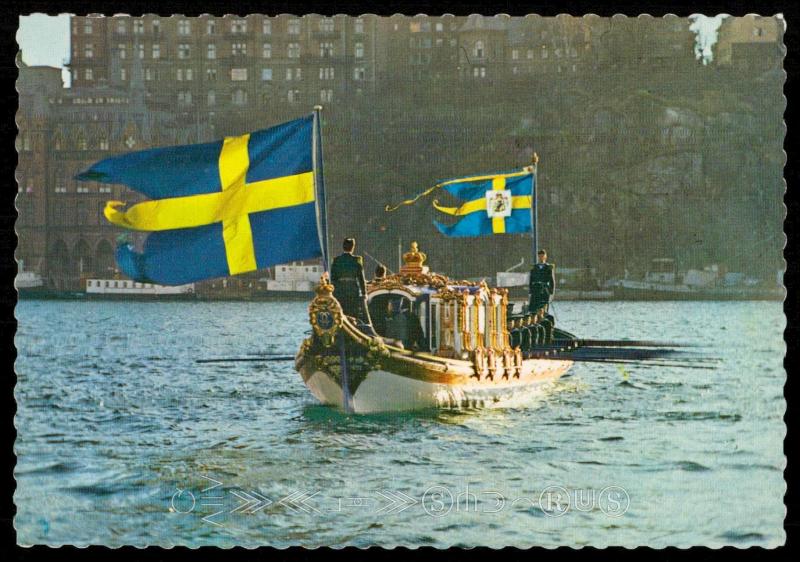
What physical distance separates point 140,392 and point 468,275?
12.0ft

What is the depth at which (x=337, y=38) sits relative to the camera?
1441 cm

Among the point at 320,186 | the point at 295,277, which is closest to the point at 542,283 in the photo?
the point at 295,277

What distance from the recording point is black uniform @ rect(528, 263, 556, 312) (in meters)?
14.9

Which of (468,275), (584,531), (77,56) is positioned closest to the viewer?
(584,531)

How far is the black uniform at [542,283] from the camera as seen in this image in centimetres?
1488

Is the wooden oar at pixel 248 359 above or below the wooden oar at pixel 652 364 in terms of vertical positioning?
below

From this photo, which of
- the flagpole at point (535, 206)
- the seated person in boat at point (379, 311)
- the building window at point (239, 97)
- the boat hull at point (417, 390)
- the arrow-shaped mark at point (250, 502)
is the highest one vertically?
the building window at point (239, 97)

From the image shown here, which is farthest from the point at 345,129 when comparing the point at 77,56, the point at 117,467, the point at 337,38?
the point at 117,467

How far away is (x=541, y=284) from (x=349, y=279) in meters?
2.10

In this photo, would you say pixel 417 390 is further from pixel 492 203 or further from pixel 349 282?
pixel 492 203

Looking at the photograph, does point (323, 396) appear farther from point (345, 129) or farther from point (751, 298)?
point (751, 298)

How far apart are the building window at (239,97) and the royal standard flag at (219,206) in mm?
1319

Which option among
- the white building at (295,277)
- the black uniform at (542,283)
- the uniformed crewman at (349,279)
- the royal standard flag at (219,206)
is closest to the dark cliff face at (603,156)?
the black uniform at (542,283)

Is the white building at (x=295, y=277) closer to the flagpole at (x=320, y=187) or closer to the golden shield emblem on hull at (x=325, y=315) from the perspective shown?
the golden shield emblem on hull at (x=325, y=315)
